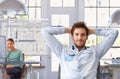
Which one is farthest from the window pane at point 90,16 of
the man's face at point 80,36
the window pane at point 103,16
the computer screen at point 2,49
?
the man's face at point 80,36

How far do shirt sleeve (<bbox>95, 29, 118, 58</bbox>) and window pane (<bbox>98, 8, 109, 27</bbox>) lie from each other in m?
5.85

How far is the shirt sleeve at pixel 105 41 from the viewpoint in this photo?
229 cm

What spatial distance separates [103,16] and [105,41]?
19.7 feet

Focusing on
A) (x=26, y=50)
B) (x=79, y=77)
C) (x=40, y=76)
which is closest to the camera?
(x=79, y=77)

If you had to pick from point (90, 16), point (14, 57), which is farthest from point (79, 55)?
point (90, 16)

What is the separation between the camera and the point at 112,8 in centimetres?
828

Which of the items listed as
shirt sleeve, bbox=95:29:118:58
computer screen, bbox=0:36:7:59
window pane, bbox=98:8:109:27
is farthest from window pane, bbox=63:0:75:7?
shirt sleeve, bbox=95:29:118:58

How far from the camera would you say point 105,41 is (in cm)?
233

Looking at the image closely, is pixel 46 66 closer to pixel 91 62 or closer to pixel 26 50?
pixel 26 50

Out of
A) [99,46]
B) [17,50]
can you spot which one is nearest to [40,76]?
[17,50]

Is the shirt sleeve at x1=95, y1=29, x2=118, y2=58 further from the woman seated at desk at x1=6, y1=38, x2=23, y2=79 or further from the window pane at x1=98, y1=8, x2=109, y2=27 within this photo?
the window pane at x1=98, y1=8, x2=109, y2=27

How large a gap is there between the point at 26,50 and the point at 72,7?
118 inches

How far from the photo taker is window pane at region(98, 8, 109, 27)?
325 inches

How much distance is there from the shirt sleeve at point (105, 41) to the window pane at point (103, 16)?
5854 millimetres
